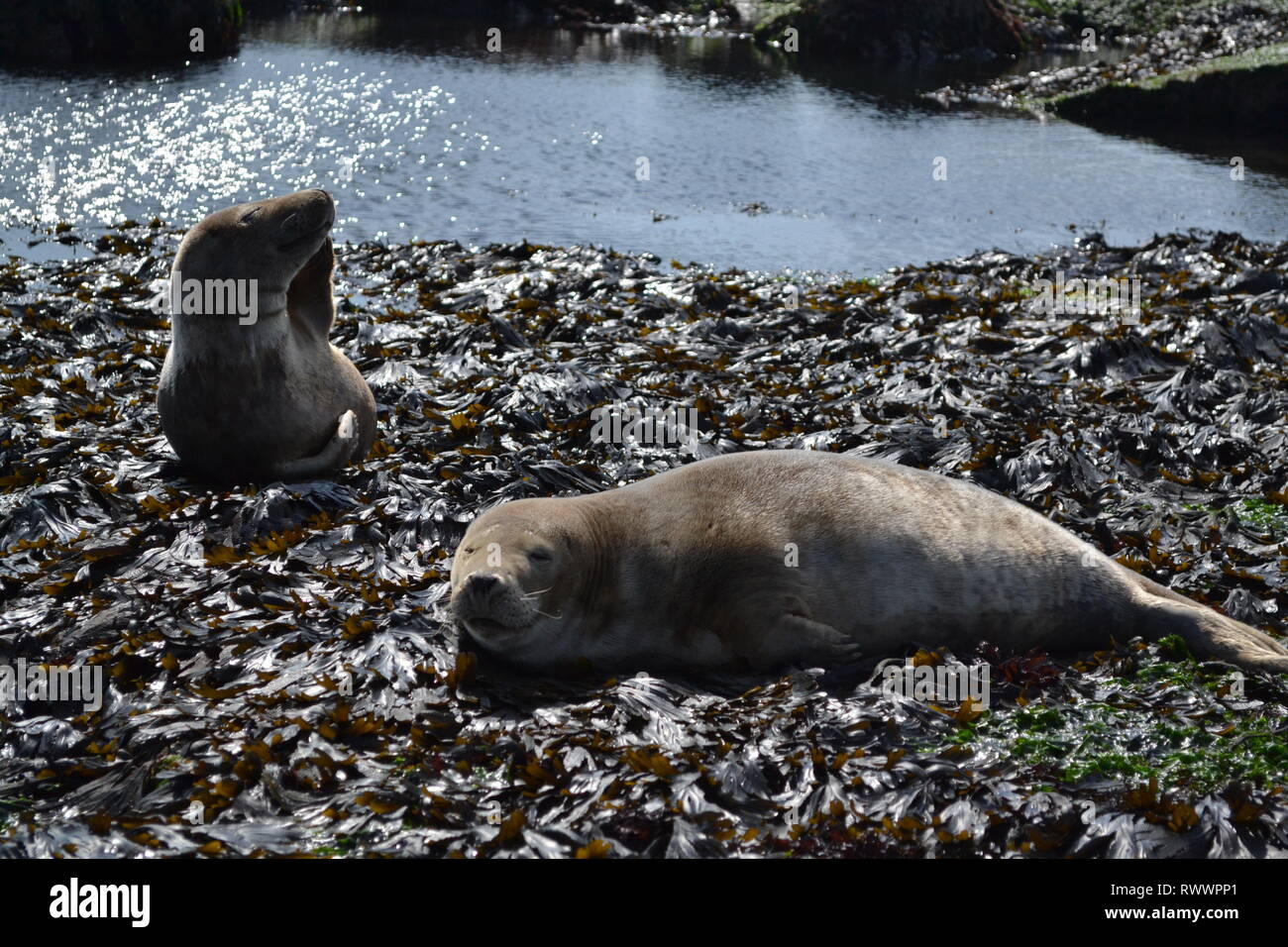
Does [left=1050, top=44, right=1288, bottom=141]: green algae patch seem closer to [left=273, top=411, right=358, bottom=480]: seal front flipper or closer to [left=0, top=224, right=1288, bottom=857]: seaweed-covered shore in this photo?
[left=0, top=224, right=1288, bottom=857]: seaweed-covered shore

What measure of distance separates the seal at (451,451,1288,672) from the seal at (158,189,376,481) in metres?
1.85

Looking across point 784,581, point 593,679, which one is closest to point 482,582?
point 593,679

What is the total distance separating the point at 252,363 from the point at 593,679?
2615mm

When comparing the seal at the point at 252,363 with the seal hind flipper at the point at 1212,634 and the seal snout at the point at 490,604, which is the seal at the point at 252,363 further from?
the seal hind flipper at the point at 1212,634

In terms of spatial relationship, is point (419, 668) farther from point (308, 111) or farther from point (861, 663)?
point (308, 111)

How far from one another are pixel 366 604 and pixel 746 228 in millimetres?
9332

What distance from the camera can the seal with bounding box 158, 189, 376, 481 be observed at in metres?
5.85

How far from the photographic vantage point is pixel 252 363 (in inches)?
→ 231

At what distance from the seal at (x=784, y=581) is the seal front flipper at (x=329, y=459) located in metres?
1.76

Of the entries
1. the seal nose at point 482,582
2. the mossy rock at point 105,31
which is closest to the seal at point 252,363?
the seal nose at point 482,582

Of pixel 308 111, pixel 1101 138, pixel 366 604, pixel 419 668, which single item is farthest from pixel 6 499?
pixel 1101 138

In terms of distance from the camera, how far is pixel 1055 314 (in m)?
9.72

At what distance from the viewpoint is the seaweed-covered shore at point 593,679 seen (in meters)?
3.53

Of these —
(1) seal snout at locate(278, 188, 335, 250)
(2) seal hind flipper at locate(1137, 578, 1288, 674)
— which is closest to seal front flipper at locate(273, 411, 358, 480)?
(1) seal snout at locate(278, 188, 335, 250)
